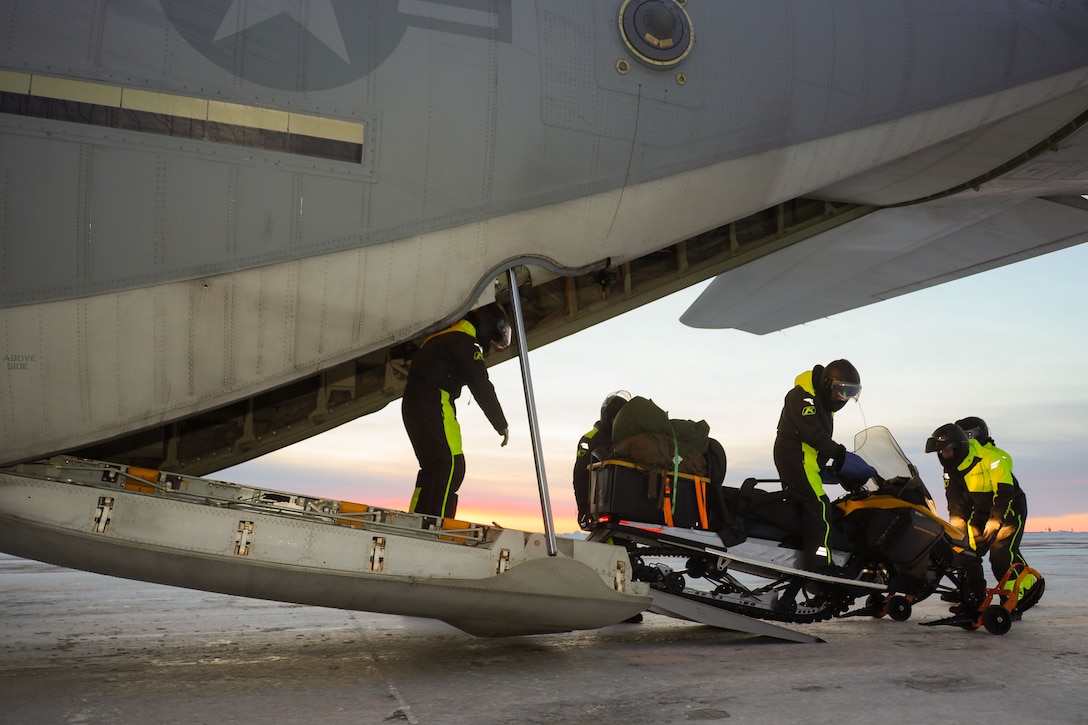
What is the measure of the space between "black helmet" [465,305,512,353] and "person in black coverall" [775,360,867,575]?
2.03 meters

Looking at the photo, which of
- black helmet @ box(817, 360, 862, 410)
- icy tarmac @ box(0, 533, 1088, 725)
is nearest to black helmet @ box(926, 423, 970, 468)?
icy tarmac @ box(0, 533, 1088, 725)

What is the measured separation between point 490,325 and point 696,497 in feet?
5.91

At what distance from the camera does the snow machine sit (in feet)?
17.4

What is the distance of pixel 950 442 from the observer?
22.5 ft

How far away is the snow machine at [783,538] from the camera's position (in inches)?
209

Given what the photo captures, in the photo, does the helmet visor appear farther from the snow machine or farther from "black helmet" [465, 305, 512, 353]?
"black helmet" [465, 305, 512, 353]

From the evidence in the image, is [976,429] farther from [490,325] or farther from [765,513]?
[490,325]

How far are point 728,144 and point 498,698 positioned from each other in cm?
388

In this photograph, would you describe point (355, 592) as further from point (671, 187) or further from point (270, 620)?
point (671, 187)

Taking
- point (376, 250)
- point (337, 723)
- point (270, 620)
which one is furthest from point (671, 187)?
point (270, 620)

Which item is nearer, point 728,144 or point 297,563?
point 297,563

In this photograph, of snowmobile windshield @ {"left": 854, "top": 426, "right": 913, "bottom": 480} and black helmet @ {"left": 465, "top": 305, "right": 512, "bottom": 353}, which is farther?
snowmobile windshield @ {"left": 854, "top": 426, "right": 913, "bottom": 480}

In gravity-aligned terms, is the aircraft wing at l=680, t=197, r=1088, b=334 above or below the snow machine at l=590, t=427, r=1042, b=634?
above

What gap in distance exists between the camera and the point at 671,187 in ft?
18.1
